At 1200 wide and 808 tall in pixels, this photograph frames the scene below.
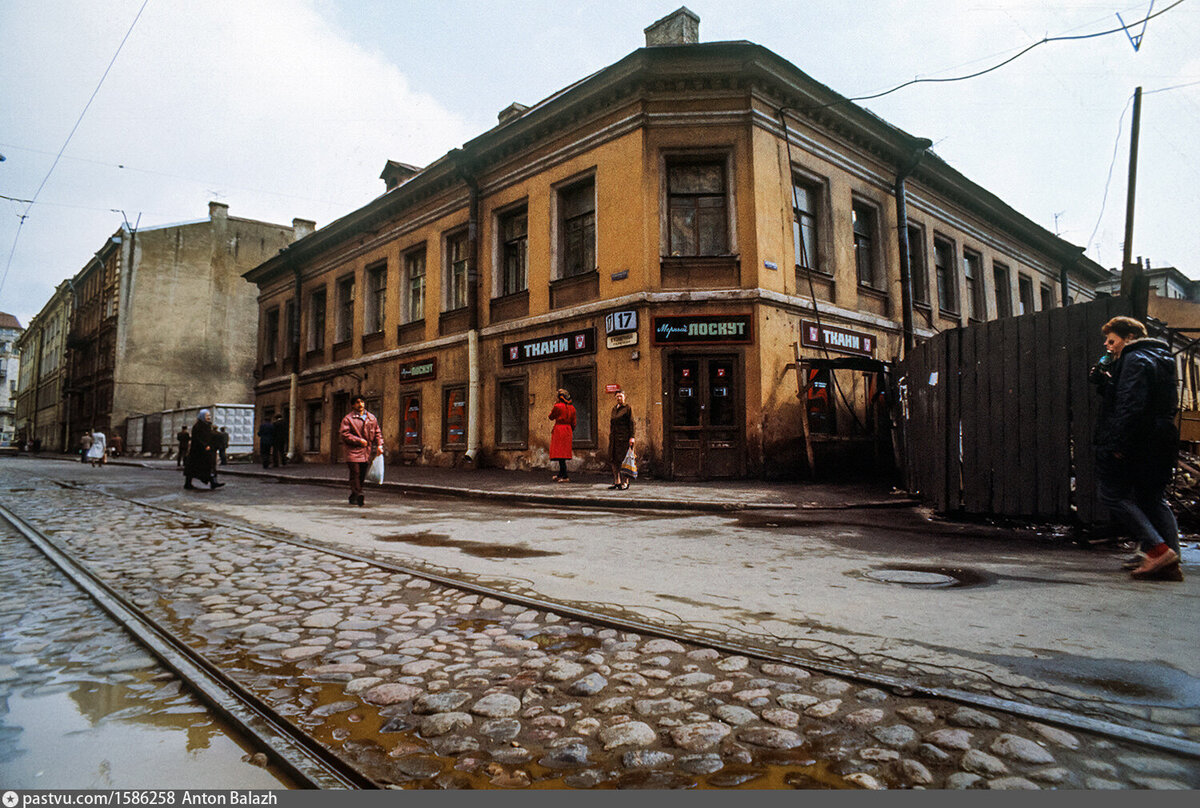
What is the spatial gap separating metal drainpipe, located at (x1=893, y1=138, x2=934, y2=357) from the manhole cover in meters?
14.0

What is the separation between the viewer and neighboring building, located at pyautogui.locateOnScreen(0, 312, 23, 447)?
8144cm

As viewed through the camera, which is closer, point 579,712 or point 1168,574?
point 579,712

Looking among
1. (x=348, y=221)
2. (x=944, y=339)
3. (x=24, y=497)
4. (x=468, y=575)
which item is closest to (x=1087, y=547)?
(x=944, y=339)

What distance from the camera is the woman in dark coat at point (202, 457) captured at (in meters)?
13.3

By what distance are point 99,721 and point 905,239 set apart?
19.0 meters

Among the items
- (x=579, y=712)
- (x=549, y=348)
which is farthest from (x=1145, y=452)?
(x=549, y=348)

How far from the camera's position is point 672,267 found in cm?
1419

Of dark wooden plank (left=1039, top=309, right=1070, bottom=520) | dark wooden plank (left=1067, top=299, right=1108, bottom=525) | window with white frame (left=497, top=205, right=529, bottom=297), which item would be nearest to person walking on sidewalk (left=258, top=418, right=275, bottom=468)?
window with white frame (left=497, top=205, right=529, bottom=297)

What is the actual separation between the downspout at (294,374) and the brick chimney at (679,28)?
17.7 meters

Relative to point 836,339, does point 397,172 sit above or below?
above

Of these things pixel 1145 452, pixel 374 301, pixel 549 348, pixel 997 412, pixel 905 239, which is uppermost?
pixel 905 239

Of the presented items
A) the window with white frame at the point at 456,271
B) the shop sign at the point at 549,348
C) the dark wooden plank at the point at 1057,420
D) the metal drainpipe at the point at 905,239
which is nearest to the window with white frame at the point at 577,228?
the shop sign at the point at 549,348

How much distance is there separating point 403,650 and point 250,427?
32383 mm

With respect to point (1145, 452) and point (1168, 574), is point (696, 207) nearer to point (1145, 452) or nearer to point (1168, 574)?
point (1145, 452)
